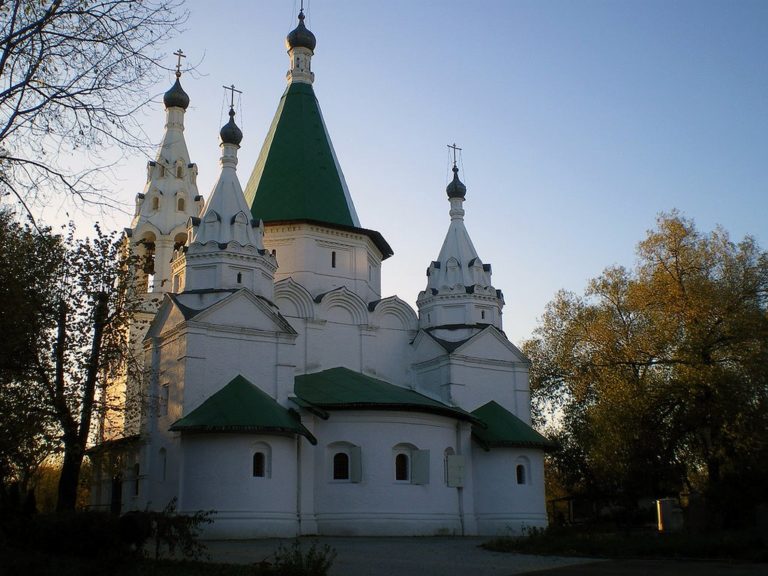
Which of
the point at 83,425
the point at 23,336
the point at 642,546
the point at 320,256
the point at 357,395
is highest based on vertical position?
the point at 320,256

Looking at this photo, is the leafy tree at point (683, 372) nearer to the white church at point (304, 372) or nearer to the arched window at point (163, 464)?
the white church at point (304, 372)

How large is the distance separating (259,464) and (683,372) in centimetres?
1119

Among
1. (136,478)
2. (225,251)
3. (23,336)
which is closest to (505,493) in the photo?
(136,478)

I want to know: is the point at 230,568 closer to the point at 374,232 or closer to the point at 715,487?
the point at 715,487

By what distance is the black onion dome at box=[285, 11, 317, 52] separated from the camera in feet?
97.3

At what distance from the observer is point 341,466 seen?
21359mm

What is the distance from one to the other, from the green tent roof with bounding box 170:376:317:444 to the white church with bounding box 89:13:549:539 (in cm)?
5

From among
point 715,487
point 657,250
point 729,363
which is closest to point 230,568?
point 715,487

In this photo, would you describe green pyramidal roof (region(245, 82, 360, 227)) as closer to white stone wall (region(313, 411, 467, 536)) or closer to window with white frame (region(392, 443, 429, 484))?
white stone wall (region(313, 411, 467, 536))

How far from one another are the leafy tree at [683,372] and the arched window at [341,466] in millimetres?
7315

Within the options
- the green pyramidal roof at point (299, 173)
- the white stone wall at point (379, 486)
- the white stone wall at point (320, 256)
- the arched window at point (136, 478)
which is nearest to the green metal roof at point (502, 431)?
the white stone wall at point (379, 486)

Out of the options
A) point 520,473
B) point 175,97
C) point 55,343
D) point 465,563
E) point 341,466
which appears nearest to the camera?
point 465,563

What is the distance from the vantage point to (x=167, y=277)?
88.2 ft

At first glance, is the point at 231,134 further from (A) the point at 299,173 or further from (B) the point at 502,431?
(B) the point at 502,431
